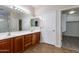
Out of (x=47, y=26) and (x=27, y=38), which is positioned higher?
(x=47, y=26)

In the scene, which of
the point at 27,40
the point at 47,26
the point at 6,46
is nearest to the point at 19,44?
the point at 27,40

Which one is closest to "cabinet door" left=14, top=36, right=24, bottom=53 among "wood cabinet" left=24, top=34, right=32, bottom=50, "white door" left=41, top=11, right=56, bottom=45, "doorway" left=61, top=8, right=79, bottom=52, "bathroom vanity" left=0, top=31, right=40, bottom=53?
"bathroom vanity" left=0, top=31, right=40, bottom=53

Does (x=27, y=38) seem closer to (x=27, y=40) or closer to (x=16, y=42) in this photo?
(x=27, y=40)

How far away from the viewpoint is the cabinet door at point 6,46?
5.45 feet

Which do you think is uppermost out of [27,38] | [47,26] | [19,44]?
[47,26]

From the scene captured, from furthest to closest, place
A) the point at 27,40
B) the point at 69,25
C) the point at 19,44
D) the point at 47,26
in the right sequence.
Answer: the point at 69,25 < the point at 27,40 < the point at 19,44 < the point at 47,26

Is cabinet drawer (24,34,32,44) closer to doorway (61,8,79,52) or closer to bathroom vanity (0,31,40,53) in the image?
bathroom vanity (0,31,40,53)

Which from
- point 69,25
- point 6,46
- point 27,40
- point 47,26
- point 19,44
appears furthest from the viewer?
point 69,25

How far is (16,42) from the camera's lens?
6.70 feet

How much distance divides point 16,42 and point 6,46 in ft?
1.00

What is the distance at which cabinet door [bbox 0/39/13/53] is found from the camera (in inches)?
65.4
